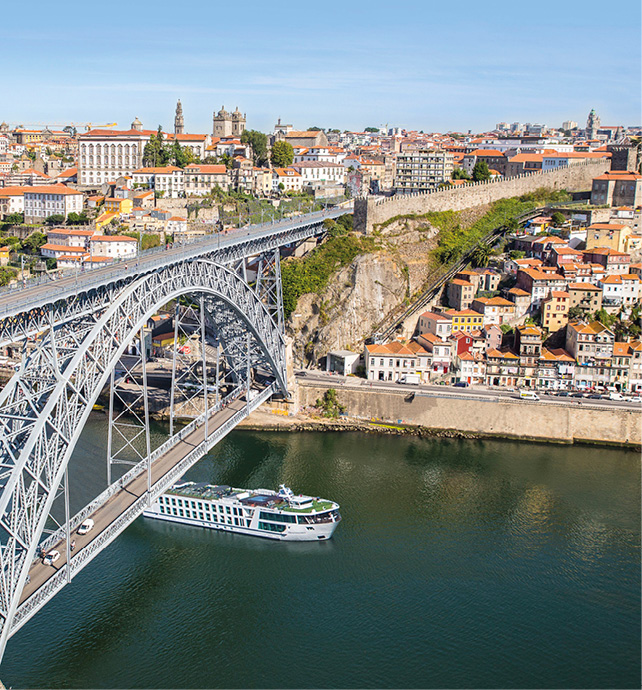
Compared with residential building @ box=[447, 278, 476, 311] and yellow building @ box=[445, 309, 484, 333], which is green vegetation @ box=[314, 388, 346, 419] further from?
residential building @ box=[447, 278, 476, 311]

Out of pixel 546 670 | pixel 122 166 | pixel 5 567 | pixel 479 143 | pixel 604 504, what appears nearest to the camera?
pixel 5 567

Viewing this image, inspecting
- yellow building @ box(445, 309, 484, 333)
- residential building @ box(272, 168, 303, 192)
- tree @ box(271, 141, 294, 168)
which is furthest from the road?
tree @ box(271, 141, 294, 168)

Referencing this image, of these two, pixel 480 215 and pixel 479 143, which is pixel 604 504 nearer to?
pixel 480 215

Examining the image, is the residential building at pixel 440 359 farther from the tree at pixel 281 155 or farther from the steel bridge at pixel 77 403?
the tree at pixel 281 155

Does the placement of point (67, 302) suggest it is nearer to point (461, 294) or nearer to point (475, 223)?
point (461, 294)

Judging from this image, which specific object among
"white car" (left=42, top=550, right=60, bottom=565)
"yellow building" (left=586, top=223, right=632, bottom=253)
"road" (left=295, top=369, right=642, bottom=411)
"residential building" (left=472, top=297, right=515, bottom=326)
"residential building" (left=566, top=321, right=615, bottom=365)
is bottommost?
"white car" (left=42, top=550, right=60, bottom=565)

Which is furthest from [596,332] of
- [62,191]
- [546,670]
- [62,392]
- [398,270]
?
[62,191]
